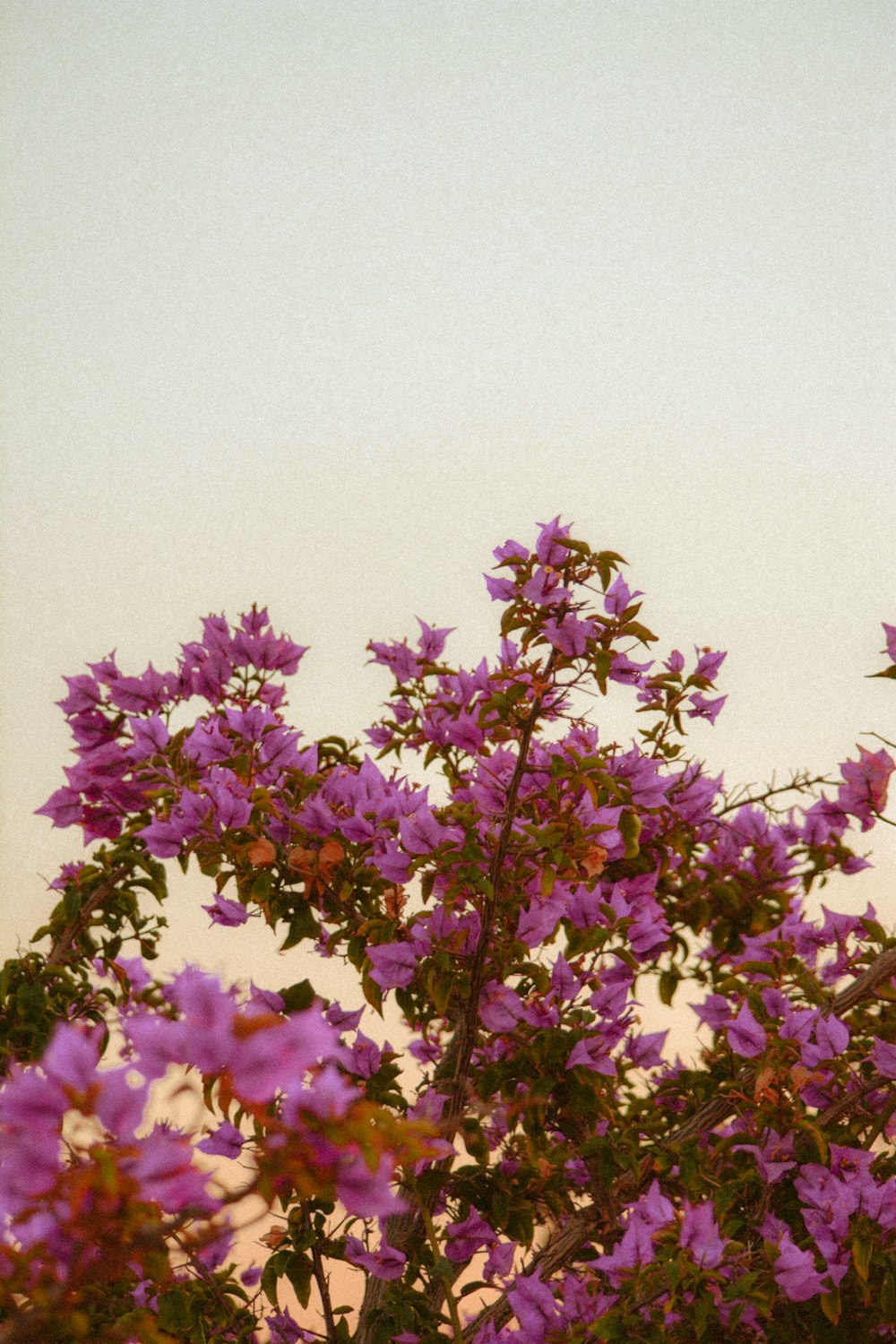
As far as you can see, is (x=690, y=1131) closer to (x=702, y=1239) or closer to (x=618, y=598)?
(x=702, y=1239)

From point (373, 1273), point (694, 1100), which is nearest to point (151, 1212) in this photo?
point (373, 1273)

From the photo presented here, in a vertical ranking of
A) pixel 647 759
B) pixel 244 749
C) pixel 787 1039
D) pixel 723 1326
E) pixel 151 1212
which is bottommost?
pixel 723 1326

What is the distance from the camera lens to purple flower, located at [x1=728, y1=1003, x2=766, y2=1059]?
6.70 ft

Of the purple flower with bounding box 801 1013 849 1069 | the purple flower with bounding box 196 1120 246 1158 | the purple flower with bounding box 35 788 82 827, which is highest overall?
the purple flower with bounding box 35 788 82 827

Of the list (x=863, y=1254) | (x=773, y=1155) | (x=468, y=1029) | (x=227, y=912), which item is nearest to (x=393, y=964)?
(x=468, y=1029)

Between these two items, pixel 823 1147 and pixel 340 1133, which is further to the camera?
pixel 823 1147

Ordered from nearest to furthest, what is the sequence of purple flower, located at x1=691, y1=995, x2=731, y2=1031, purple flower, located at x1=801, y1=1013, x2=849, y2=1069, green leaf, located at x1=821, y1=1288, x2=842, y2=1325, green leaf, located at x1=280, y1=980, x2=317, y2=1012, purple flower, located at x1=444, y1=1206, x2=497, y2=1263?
1. green leaf, located at x1=821, y1=1288, x2=842, y2=1325
2. purple flower, located at x1=801, y1=1013, x2=849, y2=1069
3. green leaf, located at x1=280, y1=980, x2=317, y2=1012
4. purple flower, located at x1=444, y1=1206, x2=497, y2=1263
5. purple flower, located at x1=691, y1=995, x2=731, y2=1031

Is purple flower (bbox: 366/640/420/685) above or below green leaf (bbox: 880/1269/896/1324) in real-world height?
above

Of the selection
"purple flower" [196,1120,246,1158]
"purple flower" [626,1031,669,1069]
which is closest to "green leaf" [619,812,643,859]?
"purple flower" [626,1031,669,1069]

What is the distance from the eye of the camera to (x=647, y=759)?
2.26 meters

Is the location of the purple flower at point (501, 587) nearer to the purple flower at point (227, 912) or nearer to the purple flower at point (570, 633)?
the purple flower at point (570, 633)

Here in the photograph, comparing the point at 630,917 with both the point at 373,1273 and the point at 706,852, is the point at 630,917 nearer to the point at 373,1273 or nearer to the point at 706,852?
the point at 706,852

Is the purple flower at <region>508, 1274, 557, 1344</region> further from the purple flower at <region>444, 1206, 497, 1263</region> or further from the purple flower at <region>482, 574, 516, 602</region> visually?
the purple flower at <region>482, 574, 516, 602</region>

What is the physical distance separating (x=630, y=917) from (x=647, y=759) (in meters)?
0.42
